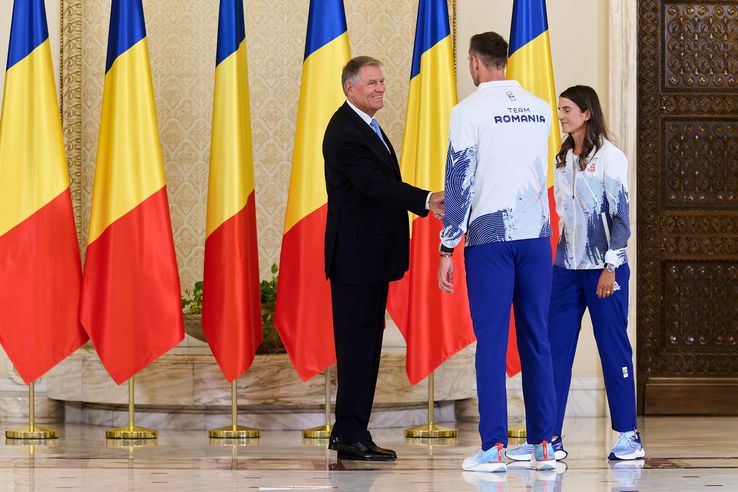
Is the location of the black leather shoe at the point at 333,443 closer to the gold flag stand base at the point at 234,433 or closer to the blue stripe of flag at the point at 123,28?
the gold flag stand base at the point at 234,433

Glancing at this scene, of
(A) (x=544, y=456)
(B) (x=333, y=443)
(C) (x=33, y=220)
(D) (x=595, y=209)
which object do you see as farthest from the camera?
(C) (x=33, y=220)

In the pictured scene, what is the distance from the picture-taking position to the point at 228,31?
6.03m

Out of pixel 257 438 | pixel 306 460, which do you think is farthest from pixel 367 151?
pixel 257 438

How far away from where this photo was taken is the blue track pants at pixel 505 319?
14.8 ft

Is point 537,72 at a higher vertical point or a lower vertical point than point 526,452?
higher

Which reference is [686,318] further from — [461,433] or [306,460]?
[306,460]

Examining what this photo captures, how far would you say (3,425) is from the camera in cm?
673

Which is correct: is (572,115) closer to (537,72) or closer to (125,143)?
(537,72)

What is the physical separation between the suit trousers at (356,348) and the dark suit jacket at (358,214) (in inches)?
3.1

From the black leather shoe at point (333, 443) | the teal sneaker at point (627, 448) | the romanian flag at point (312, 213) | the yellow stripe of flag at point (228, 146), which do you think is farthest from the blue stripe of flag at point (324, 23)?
the teal sneaker at point (627, 448)

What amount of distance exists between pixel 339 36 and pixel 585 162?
1.69 meters

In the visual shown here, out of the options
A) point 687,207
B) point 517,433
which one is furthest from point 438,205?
point 687,207

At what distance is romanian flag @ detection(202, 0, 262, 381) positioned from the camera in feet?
19.7

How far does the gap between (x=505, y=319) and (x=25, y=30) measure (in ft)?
10.0
